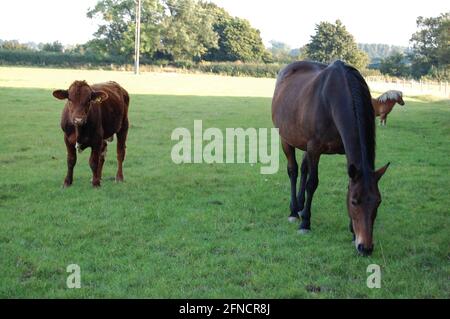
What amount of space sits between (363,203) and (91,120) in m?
4.60

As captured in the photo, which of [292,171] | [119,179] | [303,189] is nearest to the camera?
[303,189]

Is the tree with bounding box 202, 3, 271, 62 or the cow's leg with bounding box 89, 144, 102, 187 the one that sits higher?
the tree with bounding box 202, 3, 271, 62

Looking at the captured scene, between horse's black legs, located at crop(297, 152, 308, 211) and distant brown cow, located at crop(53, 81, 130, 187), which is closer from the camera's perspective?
horse's black legs, located at crop(297, 152, 308, 211)

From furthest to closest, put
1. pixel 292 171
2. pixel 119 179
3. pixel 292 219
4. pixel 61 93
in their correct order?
pixel 119 179, pixel 61 93, pixel 292 171, pixel 292 219

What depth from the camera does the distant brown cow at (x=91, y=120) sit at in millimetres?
7484

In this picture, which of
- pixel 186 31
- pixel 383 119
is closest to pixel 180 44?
pixel 186 31

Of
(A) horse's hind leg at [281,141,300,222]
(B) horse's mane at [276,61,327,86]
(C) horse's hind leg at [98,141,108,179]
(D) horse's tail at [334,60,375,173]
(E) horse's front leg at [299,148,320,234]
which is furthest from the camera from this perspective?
(C) horse's hind leg at [98,141,108,179]

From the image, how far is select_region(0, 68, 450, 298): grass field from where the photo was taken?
4555 millimetres

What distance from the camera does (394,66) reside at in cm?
7269

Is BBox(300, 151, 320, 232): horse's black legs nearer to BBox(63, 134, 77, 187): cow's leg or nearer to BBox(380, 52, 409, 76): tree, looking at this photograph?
BBox(63, 134, 77, 187): cow's leg

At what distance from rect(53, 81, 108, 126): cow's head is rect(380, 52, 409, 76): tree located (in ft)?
231

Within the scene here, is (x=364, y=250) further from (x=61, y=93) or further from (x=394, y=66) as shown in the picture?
(x=394, y=66)

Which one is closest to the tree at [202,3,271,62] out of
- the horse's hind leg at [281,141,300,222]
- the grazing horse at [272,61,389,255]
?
the horse's hind leg at [281,141,300,222]

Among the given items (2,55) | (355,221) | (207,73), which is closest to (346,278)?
(355,221)
